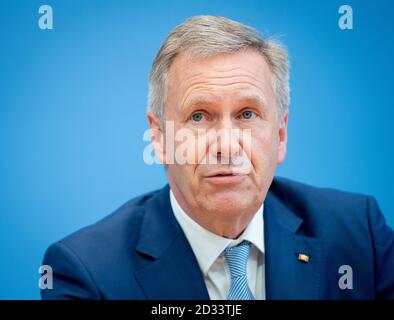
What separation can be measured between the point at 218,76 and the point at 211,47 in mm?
110

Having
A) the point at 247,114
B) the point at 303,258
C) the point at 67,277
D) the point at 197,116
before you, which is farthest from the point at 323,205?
the point at 67,277

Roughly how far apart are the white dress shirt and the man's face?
10 centimetres

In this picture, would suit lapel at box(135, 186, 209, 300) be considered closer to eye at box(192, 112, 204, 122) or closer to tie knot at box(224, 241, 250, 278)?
tie knot at box(224, 241, 250, 278)

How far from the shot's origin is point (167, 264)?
7.59 ft

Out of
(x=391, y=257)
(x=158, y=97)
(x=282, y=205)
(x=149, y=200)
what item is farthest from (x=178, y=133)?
(x=391, y=257)

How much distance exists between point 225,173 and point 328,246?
61 centimetres

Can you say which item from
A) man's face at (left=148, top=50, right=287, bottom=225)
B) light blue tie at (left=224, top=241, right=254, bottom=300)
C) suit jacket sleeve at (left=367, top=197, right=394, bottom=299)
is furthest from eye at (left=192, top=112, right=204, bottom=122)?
suit jacket sleeve at (left=367, top=197, right=394, bottom=299)

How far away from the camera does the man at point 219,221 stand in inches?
87.9

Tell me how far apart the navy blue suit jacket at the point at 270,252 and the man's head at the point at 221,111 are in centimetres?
20

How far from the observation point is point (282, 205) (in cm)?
265

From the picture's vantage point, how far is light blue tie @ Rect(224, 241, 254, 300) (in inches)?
89.8

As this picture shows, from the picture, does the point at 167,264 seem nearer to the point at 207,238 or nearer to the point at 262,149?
the point at 207,238

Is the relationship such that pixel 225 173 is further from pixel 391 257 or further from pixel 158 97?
pixel 391 257

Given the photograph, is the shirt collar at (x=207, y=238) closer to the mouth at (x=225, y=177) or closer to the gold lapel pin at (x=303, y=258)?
the gold lapel pin at (x=303, y=258)
